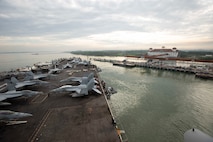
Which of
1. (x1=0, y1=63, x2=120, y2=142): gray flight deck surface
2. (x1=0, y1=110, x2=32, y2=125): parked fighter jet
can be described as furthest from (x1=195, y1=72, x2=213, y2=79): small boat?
(x1=0, y1=110, x2=32, y2=125): parked fighter jet

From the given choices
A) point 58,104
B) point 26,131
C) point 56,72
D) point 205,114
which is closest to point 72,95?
point 58,104

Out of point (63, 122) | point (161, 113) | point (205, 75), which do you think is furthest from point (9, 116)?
point (205, 75)

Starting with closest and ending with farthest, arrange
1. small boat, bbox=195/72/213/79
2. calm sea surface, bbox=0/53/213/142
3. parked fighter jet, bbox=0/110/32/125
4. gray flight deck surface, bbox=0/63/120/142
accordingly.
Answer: gray flight deck surface, bbox=0/63/120/142
parked fighter jet, bbox=0/110/32/125
calm sea surface, bbox=0/53/213/142
small boat, bbox=195/72/213/79

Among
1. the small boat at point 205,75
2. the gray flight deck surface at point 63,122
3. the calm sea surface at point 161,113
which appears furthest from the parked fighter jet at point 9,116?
the small boat at point 205,75

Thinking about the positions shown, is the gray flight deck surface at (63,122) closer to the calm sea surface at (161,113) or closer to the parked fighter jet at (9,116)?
the parked fighter jet at (9,116)

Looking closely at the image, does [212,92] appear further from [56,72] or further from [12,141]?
[56,72]

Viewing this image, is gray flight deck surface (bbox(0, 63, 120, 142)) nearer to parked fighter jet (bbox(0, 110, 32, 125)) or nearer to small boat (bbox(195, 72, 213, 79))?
parked fighter jet (bbox(0, 110, 32, 125))

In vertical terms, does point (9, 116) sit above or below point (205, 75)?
above

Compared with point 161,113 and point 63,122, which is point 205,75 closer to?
point 161,113
